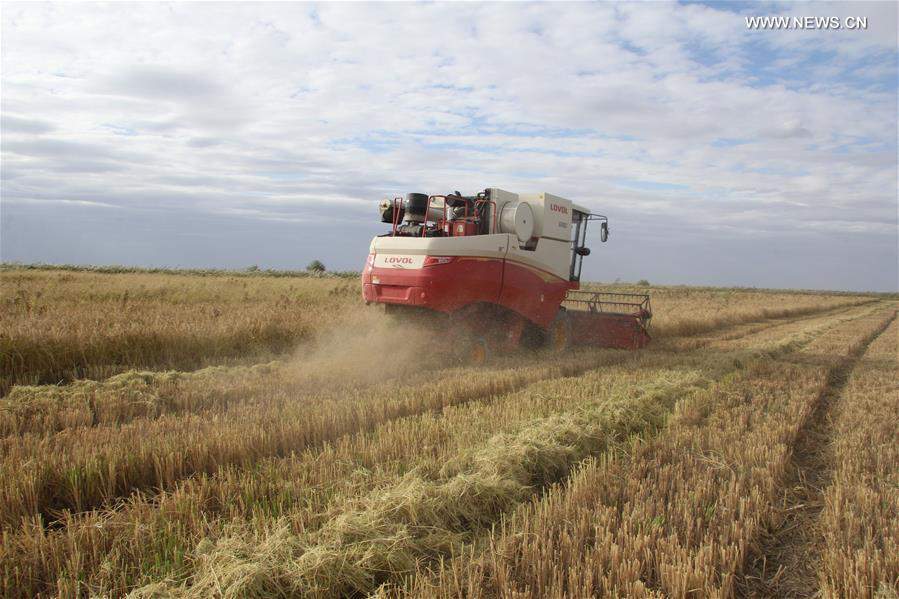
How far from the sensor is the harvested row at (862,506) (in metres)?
2.94

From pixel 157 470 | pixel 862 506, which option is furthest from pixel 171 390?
pixel 862 506

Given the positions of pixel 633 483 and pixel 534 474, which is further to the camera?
pixel 534 474

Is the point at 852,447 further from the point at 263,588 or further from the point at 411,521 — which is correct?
the point at 263,588

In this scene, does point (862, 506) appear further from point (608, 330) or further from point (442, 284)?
point (608, 330)

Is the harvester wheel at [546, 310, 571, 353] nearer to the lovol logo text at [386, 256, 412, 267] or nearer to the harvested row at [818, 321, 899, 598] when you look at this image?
the lovol logo text at [386, 256, 412, 267]

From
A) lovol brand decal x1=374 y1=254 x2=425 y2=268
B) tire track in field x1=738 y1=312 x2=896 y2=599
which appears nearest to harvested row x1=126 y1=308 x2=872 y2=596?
tire track in field x1=738 y1=312 x2=896 y2=599

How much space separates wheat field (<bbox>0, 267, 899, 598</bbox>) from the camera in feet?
9.15

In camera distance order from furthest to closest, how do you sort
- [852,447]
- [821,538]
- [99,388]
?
[99,388], [852,447], [821,538]

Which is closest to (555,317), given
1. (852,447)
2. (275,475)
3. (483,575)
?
(852,447)

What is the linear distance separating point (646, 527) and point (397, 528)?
1421mm

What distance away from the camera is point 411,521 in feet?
10.7

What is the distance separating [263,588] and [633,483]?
95.5 inches

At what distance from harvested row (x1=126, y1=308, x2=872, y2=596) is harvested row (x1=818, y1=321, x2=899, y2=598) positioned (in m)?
1.67

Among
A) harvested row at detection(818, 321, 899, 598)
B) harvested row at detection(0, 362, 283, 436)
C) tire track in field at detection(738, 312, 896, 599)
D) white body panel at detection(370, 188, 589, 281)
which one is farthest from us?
white body panel at detection(370, 188, 589, 281)
